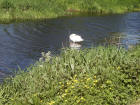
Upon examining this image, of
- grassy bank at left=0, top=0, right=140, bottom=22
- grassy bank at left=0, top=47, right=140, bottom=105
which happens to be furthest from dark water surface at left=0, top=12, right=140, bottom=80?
grassy bank at left=0, top=47, right=140, bottom=105

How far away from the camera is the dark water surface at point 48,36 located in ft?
40.0

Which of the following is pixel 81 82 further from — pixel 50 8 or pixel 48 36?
pixel 50 8

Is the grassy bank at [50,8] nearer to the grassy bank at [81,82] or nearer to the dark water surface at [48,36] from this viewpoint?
the dark water surface at [48,36]

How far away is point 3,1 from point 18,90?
15879 mm

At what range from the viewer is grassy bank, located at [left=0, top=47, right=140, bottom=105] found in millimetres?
6203

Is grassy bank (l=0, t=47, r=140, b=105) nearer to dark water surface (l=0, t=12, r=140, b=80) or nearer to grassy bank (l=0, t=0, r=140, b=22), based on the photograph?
dark water surface (l=0, t=12, r=140, b=80)

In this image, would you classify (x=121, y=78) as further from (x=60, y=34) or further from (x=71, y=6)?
(x=71, y=6)

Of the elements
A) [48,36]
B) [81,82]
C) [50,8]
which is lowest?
[48,36]

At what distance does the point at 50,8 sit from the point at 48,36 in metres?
7.73

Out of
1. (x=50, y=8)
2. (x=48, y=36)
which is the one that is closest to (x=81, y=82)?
(x=48, y=36)

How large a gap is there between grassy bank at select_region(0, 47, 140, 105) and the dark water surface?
2056 millimetres

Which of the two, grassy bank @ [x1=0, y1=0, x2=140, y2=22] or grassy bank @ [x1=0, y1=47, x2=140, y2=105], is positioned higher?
grassy bank @ [x1=0, y1=0, x2=140, y2=22]

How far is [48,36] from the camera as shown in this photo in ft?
55.6

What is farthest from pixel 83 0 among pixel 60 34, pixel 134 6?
pixel 60 34
